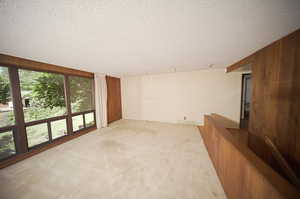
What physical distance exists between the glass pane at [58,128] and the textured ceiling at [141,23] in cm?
173

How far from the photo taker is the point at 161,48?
1702 mm

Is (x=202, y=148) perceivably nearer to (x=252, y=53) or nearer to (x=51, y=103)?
(x=252, y=53)

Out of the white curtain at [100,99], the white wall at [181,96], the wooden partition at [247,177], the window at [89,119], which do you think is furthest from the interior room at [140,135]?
the white wall at [181,96]

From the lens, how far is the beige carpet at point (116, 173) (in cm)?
134

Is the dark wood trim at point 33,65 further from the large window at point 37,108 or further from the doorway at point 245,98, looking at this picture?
the doorway at point 245,98

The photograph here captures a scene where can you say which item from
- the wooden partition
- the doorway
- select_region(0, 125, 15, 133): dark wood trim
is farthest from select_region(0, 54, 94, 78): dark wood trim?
the doorway

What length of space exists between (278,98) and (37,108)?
4.41 metres

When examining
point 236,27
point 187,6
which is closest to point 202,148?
point 236,27

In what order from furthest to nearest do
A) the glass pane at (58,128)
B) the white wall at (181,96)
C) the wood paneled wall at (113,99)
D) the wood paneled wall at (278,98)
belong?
the wood paneled wall at (113,99), the white wall at (181,96), the glass pane at (58,128), the wood paneled wall at (278,98)

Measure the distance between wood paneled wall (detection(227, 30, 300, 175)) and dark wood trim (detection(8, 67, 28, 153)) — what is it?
4.32 meters

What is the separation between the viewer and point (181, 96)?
4016 mm

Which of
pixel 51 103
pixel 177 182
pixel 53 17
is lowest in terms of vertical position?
pixel 177 182

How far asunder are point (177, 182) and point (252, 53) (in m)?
2.71

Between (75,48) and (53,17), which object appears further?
(75,48)
